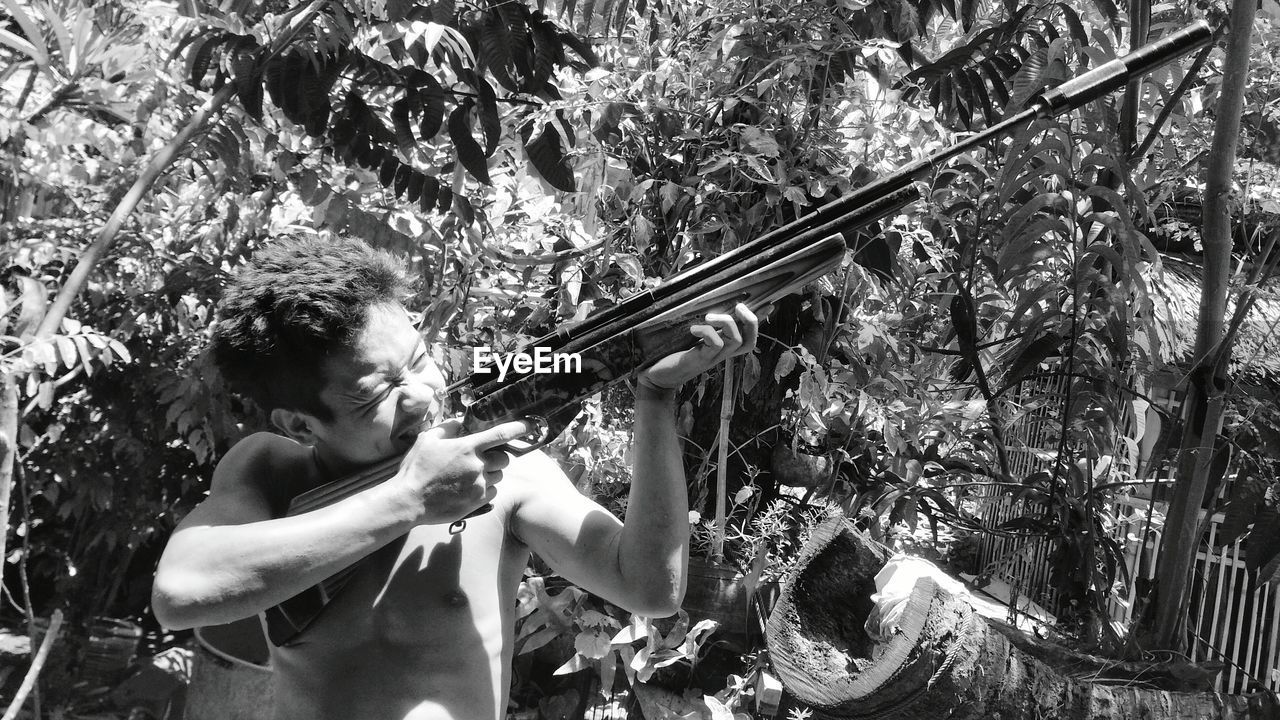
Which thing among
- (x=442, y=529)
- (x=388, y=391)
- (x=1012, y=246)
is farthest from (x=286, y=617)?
(x=1012, y=246)

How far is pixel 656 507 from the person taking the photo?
1625 mm

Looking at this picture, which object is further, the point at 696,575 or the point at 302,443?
the point at 696,575

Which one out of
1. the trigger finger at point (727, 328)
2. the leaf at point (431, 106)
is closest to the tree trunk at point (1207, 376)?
the trigger finger at point (727, 328)

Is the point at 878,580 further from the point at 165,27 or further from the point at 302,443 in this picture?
the point at 165,27

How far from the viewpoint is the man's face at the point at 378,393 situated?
1.71 m

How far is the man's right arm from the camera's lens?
151 centimetres

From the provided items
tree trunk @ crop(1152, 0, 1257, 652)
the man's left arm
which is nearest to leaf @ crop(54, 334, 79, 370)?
the man's left arm

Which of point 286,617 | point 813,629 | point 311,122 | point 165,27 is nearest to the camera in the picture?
point 286,617

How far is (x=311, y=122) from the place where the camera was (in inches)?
112

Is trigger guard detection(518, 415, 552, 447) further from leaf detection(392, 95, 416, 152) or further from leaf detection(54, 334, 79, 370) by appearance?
leaf detection(54, 334, 79, 370)

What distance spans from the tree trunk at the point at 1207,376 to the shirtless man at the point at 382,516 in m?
2.02

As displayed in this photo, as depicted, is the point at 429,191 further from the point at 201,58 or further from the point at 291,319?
the point at 291,319

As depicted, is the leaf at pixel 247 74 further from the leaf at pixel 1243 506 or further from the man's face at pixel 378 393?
the leaf at pixel 1243 506

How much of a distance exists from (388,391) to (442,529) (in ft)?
1.04
